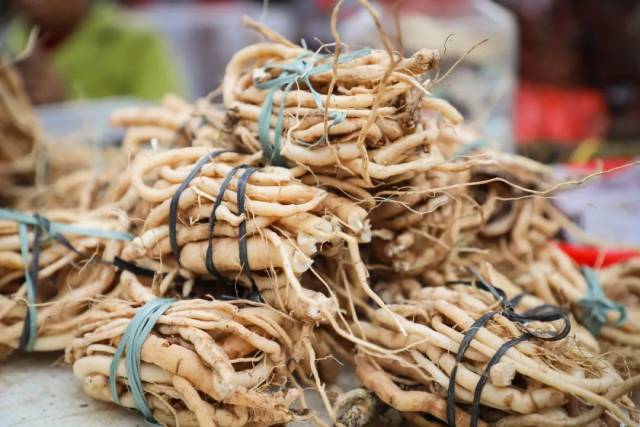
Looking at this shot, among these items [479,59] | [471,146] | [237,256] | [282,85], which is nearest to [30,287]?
[237,256]

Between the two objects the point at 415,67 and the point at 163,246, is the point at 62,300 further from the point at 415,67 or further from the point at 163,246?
the point at 415,67

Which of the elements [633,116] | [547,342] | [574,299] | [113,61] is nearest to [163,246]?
[547,342]

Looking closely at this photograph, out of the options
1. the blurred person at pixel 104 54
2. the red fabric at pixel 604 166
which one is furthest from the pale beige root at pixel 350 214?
the blurred person at pixel 104 54

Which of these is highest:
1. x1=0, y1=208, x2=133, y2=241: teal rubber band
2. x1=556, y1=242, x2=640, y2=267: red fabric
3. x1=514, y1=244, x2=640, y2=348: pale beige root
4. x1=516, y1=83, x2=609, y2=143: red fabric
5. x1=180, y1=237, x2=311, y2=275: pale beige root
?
x1=180, y1=237, x2=311, y2=275: pale beige root

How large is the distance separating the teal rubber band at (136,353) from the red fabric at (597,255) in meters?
1.28

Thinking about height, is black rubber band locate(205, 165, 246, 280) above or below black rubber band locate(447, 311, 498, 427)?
above

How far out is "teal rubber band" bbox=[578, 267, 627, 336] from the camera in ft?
5.57

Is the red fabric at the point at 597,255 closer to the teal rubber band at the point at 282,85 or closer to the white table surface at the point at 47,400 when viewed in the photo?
the teal rubber band at the point at 282,85

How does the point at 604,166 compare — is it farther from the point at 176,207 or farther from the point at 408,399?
the point at 176,207

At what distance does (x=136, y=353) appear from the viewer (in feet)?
4.36

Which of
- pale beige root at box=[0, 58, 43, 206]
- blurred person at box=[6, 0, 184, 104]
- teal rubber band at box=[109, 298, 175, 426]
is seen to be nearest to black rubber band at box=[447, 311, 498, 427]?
teal rubber band at box=[109, 298, 175, 426]

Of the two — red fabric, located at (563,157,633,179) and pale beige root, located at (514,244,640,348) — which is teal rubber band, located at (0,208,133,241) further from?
red fabric, located at (563,157,633,179)

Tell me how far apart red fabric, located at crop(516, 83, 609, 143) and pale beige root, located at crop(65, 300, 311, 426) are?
2.62m

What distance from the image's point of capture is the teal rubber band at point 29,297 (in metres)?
1.57
